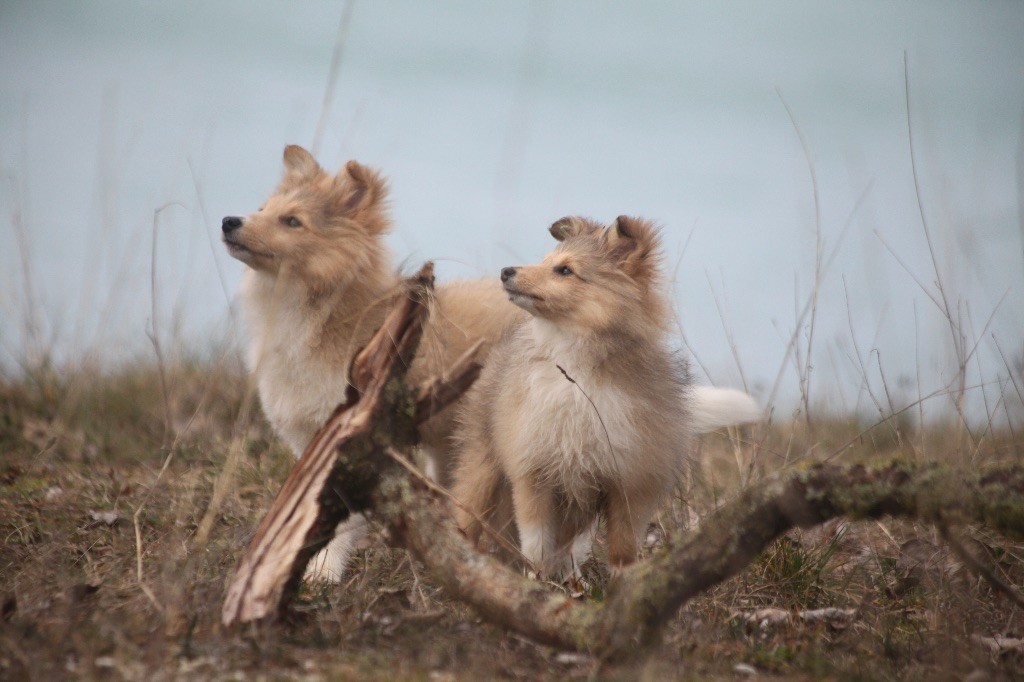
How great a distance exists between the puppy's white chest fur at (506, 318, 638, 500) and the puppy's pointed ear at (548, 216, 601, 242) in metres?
0.67

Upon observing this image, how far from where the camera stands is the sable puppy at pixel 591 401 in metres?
4.57

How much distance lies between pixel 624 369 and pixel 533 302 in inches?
22.1

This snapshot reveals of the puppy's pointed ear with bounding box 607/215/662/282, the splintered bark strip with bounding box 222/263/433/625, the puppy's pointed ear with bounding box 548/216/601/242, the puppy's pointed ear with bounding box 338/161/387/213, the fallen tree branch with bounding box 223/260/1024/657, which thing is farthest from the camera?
the puppy's pointed ear with bounding box 338/161/387/213

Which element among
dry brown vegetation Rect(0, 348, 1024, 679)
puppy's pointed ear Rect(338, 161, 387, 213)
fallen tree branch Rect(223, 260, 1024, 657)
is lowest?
dry brown vegetation Rect(0, 348, 1024, 679)

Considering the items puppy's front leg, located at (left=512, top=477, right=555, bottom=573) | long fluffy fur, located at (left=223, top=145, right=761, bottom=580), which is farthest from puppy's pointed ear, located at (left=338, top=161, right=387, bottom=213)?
puppy's front leg, located at (left=512, top=477, right=555, bottom=573)

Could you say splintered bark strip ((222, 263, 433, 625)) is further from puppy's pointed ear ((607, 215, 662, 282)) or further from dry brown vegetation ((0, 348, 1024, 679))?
puppy's pointed ear ((607, 215, 662, 282))

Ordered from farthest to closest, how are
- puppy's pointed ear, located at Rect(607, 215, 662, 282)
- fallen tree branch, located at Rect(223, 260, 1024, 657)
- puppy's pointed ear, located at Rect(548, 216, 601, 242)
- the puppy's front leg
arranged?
puppy's pointed ear, located at Rect(548, 216, 601, 242)
puppy's pointed ear, located at Rect(607, 215, 662, 282)
the puppy's front leg
fallen tree branch, located at Rect(223, 260, 1024, 657)

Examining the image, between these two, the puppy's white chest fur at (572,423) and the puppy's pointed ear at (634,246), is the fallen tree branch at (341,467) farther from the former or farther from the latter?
the puppy's pointed ear at (634,246)

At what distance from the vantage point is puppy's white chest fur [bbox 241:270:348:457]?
517 cm

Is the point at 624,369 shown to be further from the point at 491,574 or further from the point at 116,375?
the point at 116,375

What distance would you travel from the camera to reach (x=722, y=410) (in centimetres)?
543

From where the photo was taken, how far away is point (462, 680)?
2965mm

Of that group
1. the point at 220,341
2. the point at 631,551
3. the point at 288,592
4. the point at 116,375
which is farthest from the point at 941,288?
the point at 116,375

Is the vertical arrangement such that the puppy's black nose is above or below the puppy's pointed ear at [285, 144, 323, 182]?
below
